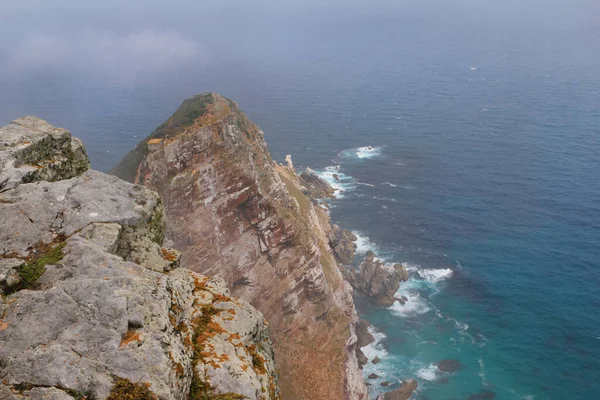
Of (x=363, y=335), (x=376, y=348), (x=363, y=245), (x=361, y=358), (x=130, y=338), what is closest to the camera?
(x=130, y=338)

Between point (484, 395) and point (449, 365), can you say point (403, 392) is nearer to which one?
point (449, 365)

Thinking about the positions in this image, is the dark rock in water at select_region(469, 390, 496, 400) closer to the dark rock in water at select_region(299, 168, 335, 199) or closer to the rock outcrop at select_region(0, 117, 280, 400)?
the rock outcrop at select_region(0, 117, 280, 400)

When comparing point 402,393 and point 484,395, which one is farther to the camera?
point 484,395

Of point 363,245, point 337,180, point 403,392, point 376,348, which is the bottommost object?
point 403,392

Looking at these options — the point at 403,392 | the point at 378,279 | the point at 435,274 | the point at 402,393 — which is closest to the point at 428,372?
the point at 403,392

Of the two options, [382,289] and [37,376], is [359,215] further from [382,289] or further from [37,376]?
[37,376]

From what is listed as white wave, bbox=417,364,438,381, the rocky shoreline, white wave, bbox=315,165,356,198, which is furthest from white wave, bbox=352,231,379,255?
the rocky shoreline
